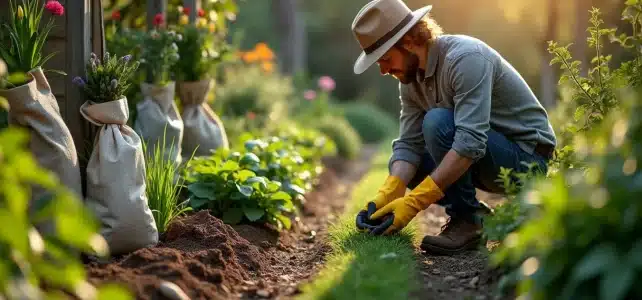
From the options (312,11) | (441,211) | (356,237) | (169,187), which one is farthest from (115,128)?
(312,11)

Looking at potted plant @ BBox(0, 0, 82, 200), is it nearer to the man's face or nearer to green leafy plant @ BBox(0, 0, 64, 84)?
green leafy plant @ BBox(0, 0, 64, 84)

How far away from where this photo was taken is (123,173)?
3334mm

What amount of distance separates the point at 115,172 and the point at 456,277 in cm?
152

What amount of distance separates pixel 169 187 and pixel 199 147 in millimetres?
1075

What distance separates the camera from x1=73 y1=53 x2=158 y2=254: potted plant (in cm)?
331

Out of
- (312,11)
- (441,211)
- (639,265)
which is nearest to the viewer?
(639,265)

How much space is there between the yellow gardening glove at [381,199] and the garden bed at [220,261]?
24cm

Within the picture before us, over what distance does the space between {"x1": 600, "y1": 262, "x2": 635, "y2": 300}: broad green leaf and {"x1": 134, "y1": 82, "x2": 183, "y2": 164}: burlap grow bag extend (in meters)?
2.71

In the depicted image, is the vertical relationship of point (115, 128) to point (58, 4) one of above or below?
below

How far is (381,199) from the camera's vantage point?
3.88 metres

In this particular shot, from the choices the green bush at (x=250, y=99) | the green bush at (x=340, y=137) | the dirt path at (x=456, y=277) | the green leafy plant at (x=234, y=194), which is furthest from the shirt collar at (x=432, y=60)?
the green bush at (x=340, y=137)

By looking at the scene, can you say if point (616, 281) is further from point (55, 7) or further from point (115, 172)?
point (55, 7)

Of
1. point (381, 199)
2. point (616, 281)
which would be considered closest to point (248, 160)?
point (381, 199)

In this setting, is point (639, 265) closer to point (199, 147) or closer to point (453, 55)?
point (453, 55)
